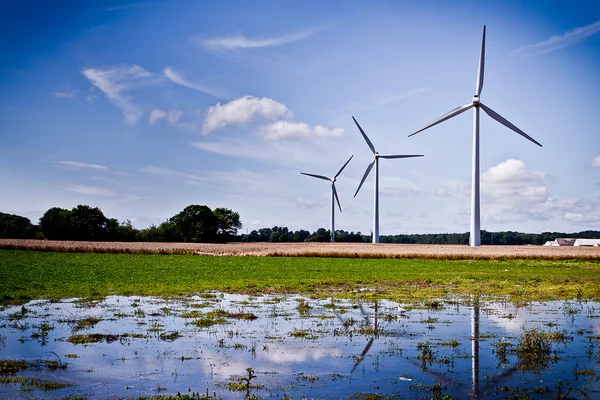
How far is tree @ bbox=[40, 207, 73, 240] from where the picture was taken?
5448 inches

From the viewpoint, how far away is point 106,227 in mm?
147250

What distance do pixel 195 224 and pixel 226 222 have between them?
10102 millimetres

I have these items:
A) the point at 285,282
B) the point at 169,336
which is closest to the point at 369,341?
the point at 169,336

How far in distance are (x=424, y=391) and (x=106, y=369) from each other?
826 cm

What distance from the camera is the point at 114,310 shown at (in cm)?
2573

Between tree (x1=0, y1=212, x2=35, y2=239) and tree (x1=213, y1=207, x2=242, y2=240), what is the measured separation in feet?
169

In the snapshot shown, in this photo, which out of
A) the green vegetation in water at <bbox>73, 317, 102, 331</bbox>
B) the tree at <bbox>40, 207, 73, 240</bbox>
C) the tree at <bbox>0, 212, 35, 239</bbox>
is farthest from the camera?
the tree at <bbox>0, 212, 35, 239</bbox>

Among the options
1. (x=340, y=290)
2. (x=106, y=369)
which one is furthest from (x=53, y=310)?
(x=340, y=290)

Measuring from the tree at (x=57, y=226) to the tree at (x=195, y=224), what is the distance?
93.9 ft

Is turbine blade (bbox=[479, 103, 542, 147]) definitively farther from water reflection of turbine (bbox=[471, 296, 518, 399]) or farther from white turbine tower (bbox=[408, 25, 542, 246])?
water reflection of turbine (bbox=[471, 296, 518, 399])

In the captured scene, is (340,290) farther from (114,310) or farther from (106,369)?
(106,369)

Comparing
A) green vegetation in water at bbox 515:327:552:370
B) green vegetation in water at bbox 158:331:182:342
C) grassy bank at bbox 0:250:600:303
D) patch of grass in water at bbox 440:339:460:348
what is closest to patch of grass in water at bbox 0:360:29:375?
green vegetation in water at bbox 158:331:182:342

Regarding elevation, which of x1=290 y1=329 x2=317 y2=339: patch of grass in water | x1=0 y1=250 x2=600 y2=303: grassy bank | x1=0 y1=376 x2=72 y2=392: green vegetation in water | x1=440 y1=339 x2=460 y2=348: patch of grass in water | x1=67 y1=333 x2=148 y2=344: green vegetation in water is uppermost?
x1=0 y1=250 x2=600 y2=303: grassy bank

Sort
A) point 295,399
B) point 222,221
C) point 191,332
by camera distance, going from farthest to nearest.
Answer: point 222,221 → point 191,332 → point 295,399
